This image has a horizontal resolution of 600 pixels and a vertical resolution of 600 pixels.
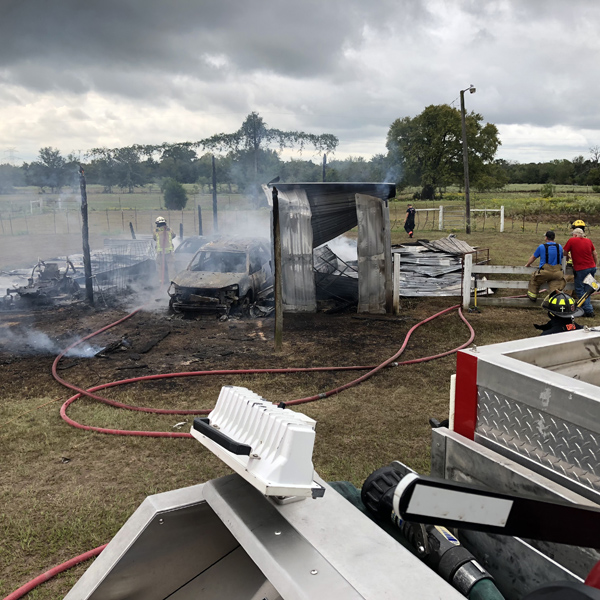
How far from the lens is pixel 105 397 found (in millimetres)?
6402

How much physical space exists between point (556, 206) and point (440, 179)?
1490cm

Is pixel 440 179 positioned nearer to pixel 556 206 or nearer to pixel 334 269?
pixel 556 206

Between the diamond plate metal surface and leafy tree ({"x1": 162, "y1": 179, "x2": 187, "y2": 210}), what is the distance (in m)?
35.8

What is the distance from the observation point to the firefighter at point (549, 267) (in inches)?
367

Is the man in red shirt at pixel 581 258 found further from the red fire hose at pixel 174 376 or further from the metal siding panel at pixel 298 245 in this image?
the metal siding panel at pixel 298 245

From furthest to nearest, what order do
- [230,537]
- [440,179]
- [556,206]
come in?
[440,179], [556,206], [230,537]

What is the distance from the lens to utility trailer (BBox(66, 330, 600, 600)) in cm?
134

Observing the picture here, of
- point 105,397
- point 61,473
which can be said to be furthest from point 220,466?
point 105,397

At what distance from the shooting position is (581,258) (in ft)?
32.2

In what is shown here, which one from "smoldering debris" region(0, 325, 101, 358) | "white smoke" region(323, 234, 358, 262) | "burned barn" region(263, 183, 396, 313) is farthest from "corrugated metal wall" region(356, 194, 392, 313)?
"smoldering debris" region(0, 325, 101, 358)

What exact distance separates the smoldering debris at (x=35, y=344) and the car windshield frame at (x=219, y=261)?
3537 millimetres

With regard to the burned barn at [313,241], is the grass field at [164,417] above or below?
below

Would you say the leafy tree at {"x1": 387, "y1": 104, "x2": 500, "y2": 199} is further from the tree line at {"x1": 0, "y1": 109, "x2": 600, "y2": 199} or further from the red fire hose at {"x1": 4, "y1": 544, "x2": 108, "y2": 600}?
the red fire hose at {"x1": 4, "y1": 544, "x2": 108, "y2": 600}

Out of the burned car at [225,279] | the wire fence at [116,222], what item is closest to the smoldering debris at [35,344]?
the burned car at [225,279]
